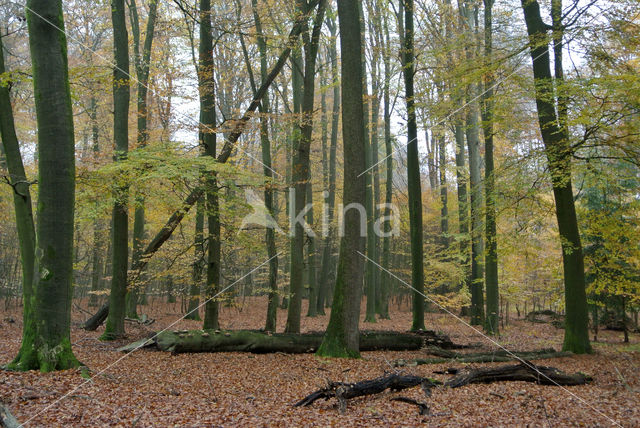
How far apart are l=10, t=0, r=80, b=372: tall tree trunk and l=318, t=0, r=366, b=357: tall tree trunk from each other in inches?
172

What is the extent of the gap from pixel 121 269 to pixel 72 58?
11880mm

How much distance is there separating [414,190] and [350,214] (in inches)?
182

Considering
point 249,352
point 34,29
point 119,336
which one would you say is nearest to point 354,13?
point 34,29

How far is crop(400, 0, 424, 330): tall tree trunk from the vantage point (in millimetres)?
11414

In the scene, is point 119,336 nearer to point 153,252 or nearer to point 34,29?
point 153,252

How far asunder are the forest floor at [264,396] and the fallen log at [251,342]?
21 centimetres

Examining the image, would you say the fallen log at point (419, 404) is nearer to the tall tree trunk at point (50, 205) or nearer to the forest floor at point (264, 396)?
the forest floor at point (264, 396)

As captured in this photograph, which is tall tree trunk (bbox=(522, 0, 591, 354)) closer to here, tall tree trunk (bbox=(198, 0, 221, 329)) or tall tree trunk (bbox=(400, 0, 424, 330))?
tall tree trunk (bbox=(400, 0, 424, 330))

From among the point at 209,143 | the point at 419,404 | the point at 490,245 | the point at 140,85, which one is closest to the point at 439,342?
the point at 490,245

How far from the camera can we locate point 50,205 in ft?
18.0

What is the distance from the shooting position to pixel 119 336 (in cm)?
971

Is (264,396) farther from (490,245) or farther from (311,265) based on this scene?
(311,265)

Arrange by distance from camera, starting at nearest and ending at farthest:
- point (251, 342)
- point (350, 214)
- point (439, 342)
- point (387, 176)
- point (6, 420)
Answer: point (6, 420), point (350, 214), point (251, 342), point (439, 342), point (387, 176)

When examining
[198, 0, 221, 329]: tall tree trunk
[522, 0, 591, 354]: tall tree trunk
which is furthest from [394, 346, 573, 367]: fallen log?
[198, 0, 221, 329]: tall tree trunk
